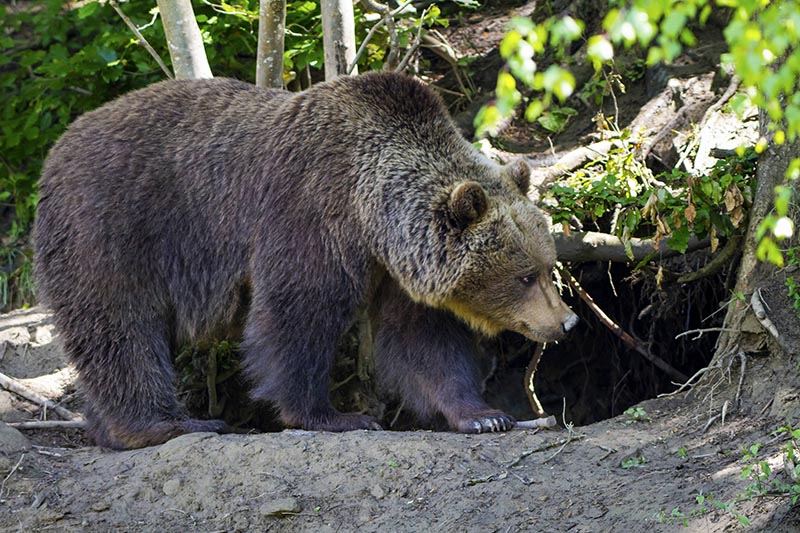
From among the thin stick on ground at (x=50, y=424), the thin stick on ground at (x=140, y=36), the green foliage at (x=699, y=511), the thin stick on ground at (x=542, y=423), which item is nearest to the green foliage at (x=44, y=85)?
the thin stick on ground at (x=140, y=36)

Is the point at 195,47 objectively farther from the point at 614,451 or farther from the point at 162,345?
the point at 614,451

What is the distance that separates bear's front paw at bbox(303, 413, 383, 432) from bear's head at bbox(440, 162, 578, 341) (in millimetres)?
885

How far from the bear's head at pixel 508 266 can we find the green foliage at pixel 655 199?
0.73 meters

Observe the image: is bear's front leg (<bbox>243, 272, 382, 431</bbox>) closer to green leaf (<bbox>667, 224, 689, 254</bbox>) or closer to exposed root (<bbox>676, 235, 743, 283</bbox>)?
green leaf (<bbox>667, 224, 689, 254</bbox>)

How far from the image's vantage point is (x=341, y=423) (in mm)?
6070

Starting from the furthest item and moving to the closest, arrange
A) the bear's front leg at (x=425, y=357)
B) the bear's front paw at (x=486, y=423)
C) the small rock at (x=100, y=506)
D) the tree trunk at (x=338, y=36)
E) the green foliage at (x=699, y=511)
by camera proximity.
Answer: the tree trunk at (x=338, y=36)
the bear's front leg at (x=425, y=357)
the bear's front paw at (x=486, y=423)
the small rock at (x=100, y=506)
the green foliage at (x=699, y=511)

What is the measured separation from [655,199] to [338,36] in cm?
263

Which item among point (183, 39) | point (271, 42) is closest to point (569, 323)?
point (271, 42)

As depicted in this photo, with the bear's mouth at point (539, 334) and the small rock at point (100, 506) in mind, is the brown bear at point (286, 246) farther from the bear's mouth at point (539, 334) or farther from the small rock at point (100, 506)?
the small rock at point (100, 506)

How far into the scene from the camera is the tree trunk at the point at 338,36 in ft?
23.5

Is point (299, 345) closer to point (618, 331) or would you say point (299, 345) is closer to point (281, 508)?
point (281, 508)

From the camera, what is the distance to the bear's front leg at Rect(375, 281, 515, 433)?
6.37 meters

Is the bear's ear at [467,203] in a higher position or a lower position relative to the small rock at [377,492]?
higher

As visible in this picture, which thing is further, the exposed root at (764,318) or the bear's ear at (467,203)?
the bear's ear at (467,203)
